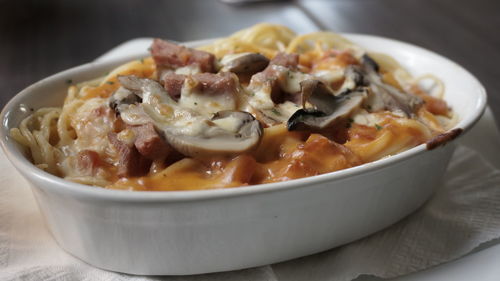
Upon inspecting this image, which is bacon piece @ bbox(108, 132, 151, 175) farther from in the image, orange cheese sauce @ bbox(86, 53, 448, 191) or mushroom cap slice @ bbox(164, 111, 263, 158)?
mushroom cap slice @ bbox(164, 111, 263, 158)

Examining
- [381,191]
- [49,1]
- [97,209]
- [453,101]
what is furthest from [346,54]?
[49,1]

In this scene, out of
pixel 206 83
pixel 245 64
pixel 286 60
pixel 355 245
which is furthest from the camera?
pixel 286 60

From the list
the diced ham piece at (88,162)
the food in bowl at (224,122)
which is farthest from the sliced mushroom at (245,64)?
the diced ham piece at (88,162)

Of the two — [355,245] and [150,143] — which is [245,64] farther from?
[355,245]

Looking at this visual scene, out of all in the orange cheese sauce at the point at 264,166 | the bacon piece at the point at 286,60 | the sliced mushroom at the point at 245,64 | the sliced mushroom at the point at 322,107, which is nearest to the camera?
the orange cheese sauce at the point at 264,166

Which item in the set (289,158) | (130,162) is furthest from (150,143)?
(289,158)

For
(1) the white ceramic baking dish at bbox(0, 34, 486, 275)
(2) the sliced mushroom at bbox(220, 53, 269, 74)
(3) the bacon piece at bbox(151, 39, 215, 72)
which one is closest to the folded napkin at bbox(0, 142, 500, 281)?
(1) the white ceramic baking dish at bbox(0, 34, 486, 275)

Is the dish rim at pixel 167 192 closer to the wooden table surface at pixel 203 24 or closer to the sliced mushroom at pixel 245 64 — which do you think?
the sliced mushroom at pixel 245 64

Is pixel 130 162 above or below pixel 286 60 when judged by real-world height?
above
